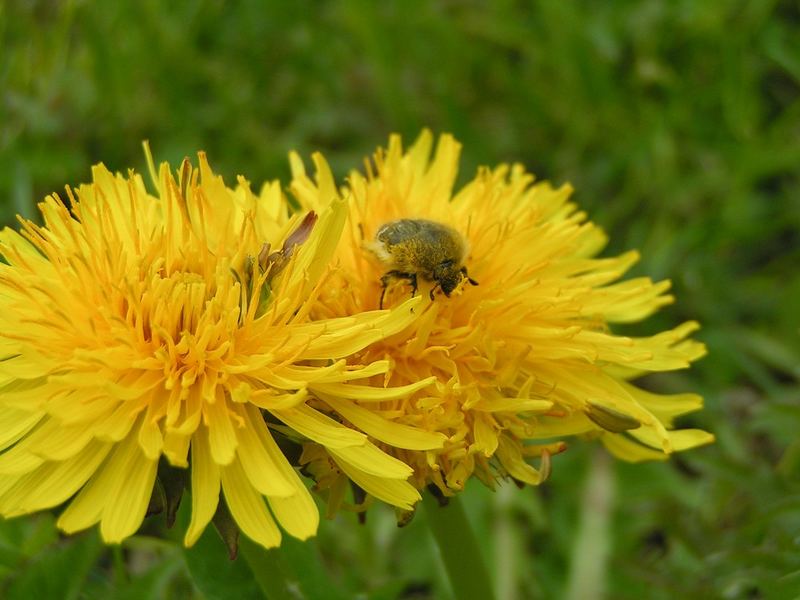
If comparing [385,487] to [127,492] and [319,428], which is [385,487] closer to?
[319,428]

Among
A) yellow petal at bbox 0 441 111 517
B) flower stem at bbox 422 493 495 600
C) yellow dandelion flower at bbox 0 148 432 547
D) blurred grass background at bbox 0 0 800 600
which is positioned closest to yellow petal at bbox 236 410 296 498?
yellow dandelion flower at bbox 0 148 432 547

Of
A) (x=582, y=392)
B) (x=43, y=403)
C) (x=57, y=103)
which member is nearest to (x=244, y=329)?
(x=43, y=403)

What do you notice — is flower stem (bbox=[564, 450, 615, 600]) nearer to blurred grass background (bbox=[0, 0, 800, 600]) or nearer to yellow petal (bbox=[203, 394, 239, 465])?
blurred grass background (bbox=[0, 0, 800, 600])


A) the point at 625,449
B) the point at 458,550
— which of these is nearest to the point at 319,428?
the point at 458,550

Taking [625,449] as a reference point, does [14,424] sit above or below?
below

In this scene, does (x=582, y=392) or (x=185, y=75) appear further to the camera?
(x=185, y=75)

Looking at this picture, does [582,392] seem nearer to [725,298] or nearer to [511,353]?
[511,353]
